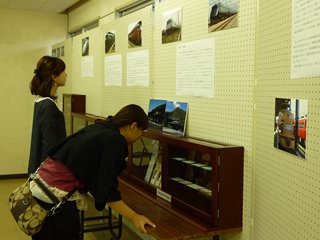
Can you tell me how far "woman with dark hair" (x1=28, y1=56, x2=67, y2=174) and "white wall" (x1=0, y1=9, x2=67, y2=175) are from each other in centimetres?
409

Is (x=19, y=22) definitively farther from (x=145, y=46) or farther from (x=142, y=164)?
(x=142, y=164)

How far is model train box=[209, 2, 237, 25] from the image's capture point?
2.32m

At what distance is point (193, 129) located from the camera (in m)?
2.75

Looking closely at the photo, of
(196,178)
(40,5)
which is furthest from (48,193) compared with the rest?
(40,5)

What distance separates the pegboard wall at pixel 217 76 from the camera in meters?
2.20

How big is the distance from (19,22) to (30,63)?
2.24 ft

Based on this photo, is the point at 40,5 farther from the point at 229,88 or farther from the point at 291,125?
the point at 291,125

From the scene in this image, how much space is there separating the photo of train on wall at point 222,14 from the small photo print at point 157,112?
2.60ft

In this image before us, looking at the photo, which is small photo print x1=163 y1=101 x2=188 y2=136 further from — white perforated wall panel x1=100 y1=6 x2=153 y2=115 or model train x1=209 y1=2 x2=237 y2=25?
model train x1=209 y1=2 x2=237 y2=25

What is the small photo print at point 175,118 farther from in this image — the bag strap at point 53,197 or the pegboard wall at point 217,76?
the bag strap at point 53,197

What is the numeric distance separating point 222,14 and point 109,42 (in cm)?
215

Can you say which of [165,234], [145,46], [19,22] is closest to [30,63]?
[19,22]

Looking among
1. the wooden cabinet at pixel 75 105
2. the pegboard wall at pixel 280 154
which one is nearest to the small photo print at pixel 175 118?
the pegboard wall at pixel 280 154

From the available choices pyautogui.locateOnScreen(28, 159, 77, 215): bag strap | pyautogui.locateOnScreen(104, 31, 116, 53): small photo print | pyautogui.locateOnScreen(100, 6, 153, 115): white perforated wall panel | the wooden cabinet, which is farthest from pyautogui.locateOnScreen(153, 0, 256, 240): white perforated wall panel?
the wooden cabinet
